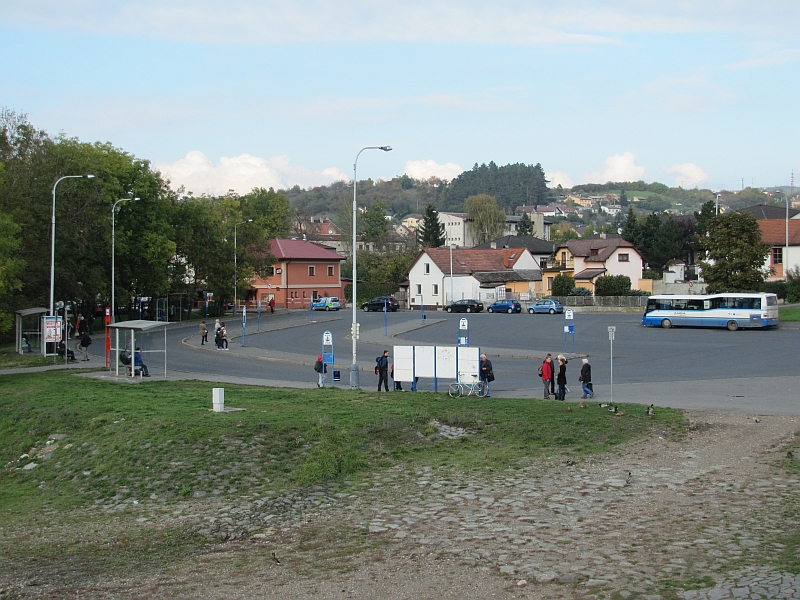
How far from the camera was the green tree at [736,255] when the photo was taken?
183 ft

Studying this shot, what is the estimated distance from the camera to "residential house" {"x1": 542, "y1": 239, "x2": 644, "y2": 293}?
87.1 m

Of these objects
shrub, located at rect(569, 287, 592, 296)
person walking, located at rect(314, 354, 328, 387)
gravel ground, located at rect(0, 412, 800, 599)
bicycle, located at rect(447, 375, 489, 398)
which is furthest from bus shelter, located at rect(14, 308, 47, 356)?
shrub, located at rect(569, 287, 592, 296)

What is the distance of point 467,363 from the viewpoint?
25.3m

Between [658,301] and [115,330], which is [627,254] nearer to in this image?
[658,301]

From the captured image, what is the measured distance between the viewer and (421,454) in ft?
59.4

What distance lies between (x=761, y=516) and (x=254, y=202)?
360ft

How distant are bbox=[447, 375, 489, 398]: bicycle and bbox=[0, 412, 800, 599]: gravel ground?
25.2 ft

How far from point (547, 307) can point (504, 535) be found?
189 feet

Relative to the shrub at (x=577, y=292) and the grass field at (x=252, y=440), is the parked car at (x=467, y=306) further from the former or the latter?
the grass field at (x=252, y=440)

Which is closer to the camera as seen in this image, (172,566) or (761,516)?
(172,566)

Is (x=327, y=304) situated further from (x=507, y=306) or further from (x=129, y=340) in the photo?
(x=129, y=340)

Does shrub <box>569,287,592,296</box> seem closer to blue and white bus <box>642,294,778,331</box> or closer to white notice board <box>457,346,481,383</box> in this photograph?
blue and white bus <box>642,294,778,331</box>

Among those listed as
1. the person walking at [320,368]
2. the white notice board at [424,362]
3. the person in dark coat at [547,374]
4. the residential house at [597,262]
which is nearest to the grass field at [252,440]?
the person in dark coat at [547,374]

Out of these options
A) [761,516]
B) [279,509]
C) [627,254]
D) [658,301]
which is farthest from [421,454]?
[627,254]
